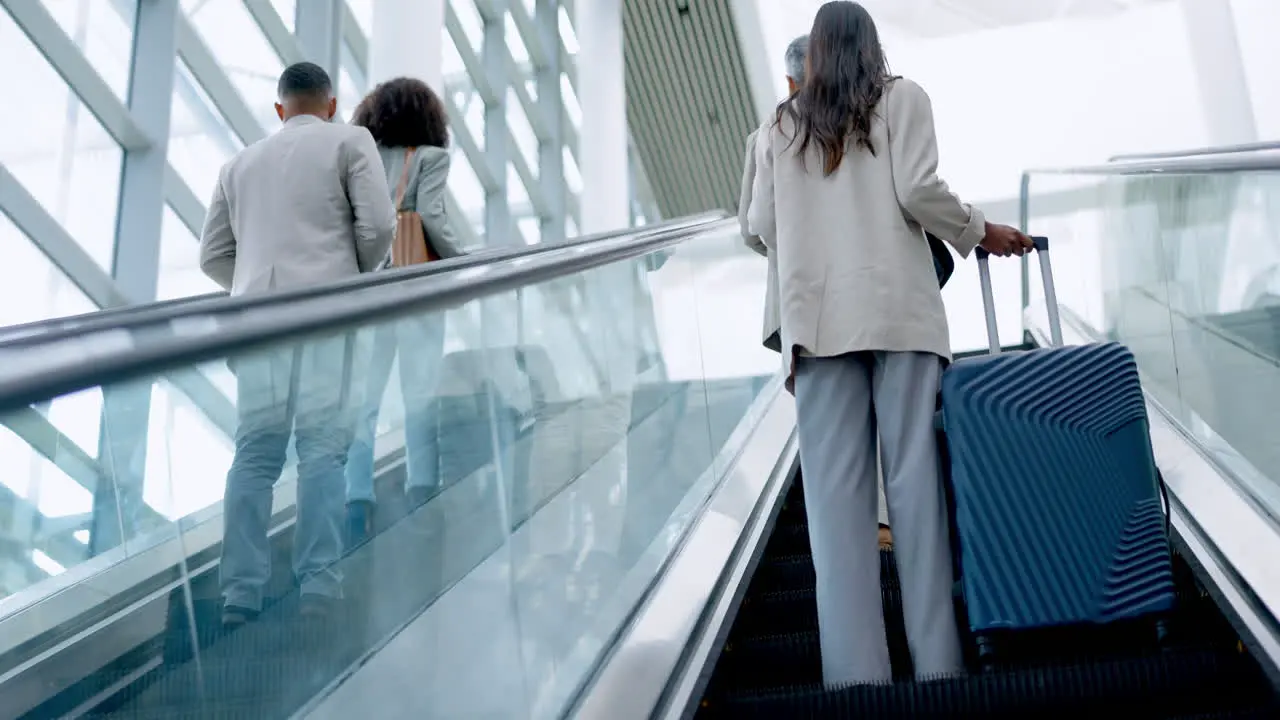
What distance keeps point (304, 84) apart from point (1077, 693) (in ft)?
8.55

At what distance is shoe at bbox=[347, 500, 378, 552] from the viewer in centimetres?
213

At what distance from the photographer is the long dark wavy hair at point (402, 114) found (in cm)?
416

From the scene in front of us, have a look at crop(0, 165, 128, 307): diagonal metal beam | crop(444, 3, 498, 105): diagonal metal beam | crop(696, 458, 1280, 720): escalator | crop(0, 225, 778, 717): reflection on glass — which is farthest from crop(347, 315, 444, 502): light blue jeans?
crop(444, 3, 498, 105): diagonal metal beam

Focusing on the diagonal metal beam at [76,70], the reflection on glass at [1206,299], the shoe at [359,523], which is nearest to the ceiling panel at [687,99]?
the diagonal metal beam at [76,70]

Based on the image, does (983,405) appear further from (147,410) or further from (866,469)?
(147,410)

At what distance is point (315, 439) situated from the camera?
6.95ft

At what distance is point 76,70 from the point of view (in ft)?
20.6

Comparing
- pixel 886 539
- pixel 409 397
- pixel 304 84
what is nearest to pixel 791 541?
pixel 886 539

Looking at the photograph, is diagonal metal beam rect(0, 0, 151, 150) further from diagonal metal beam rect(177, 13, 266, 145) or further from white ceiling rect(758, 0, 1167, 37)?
white ceiling rect(758, 0, 1167, 37)

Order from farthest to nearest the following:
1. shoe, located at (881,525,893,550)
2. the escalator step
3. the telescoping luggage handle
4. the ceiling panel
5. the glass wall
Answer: the ceiling panel, the glass wall, shoe, located at (881,525,893,550), the telescoping luggage handle, the escalator step

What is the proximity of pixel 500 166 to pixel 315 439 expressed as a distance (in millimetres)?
10985

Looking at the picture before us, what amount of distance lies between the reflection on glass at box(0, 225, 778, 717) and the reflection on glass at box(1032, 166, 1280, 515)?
5.22 ft

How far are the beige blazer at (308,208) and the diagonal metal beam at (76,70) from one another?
299 cm

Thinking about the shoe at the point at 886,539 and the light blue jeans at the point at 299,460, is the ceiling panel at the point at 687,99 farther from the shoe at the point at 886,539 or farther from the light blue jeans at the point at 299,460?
the light blue jeans at the point at 299,460
